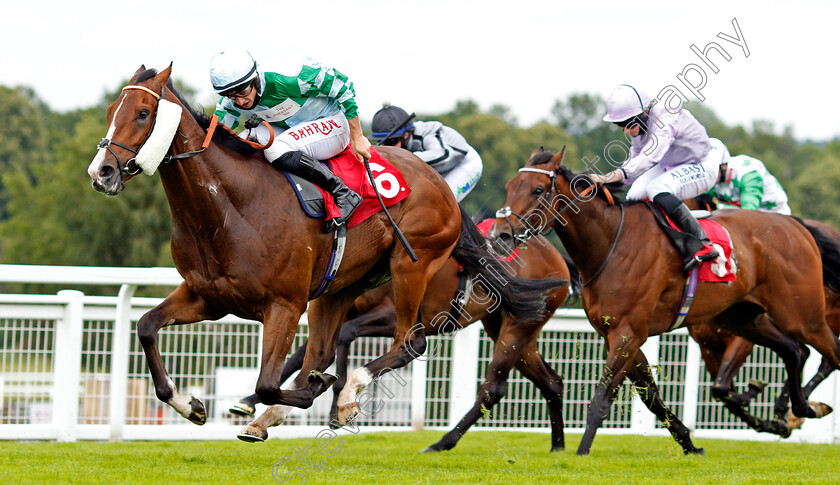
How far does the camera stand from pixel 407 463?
578 centimetres

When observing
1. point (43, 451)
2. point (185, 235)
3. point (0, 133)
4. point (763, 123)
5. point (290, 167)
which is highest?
point (763, 123)

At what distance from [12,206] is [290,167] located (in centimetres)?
3658

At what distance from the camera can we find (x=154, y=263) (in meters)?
31.2

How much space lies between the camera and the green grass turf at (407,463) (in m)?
4.74

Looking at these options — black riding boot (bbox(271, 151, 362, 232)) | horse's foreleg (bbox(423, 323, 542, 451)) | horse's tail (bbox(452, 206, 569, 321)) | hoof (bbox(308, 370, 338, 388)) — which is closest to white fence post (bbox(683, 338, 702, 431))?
horse's foreleg (bbox(423, 323, 542, 451))

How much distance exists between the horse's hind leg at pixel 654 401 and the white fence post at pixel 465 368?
4.96ft

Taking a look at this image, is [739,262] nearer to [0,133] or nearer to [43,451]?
[43,451]

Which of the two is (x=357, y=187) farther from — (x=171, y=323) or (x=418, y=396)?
(x=418, y=396)

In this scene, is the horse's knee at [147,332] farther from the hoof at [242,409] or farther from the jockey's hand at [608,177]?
the jockey's hand at [608,177]

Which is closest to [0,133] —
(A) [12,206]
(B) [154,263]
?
(A) [12,206]

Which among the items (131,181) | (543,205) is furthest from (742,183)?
(131,181)

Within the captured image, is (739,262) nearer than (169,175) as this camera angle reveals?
No

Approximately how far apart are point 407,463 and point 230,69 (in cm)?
250

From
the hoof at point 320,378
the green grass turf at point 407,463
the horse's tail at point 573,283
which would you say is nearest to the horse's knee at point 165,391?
the green grass turf at point 407,463
